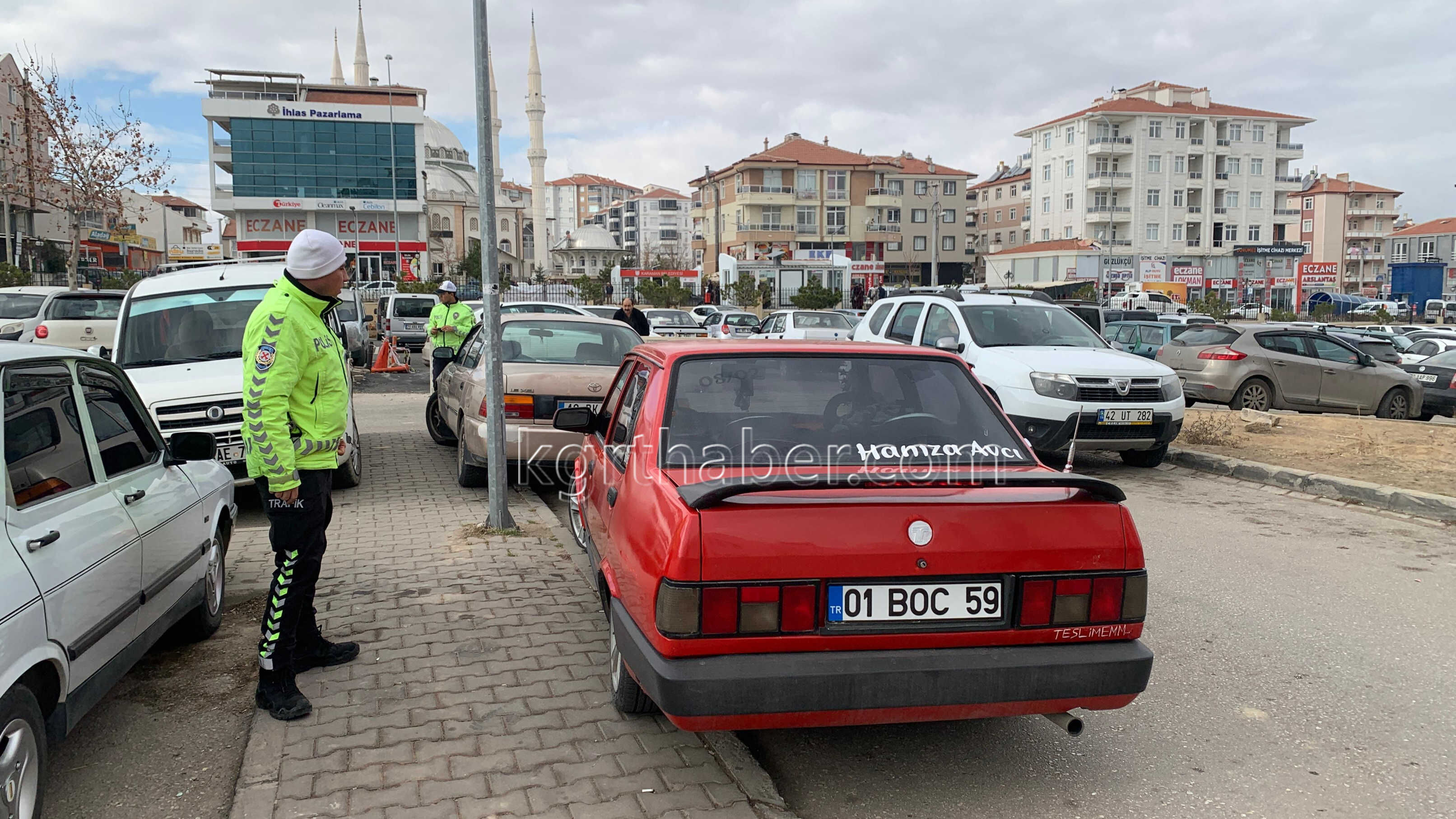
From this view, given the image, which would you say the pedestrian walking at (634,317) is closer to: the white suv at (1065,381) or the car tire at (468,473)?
the white suv at (1065,381)

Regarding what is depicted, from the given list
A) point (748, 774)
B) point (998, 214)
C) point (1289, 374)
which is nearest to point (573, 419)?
point (748, 774)

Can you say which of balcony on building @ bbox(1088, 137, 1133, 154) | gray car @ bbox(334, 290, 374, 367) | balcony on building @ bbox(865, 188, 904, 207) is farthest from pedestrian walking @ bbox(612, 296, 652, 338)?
balcony on building @ bbox(865, 188, 904, 207)

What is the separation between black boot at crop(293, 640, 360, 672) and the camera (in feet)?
14.1

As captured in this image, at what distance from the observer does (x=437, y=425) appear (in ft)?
37.3

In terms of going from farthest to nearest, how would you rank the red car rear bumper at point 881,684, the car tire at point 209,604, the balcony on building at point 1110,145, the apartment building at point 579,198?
the apartment building at point 579,198, the balcony on building at point 1110,145, the car tire at point 209,604, the red car rear bumper at point 881,684

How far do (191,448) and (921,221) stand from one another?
88.7 meters

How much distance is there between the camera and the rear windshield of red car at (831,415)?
3701 millimetres

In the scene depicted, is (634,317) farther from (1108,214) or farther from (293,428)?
(1108,214)

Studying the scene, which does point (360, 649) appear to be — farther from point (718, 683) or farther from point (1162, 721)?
point (1162, 721)

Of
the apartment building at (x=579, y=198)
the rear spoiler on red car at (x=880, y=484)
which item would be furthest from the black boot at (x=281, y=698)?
the apartment building at (x=579, y=198)

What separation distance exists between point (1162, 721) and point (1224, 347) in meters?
12.0

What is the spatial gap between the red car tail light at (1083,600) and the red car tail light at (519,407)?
5.41 m

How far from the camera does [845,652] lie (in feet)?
10.0

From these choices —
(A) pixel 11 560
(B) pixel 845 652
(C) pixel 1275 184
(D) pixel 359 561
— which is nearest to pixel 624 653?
(B) pixel 845 652
